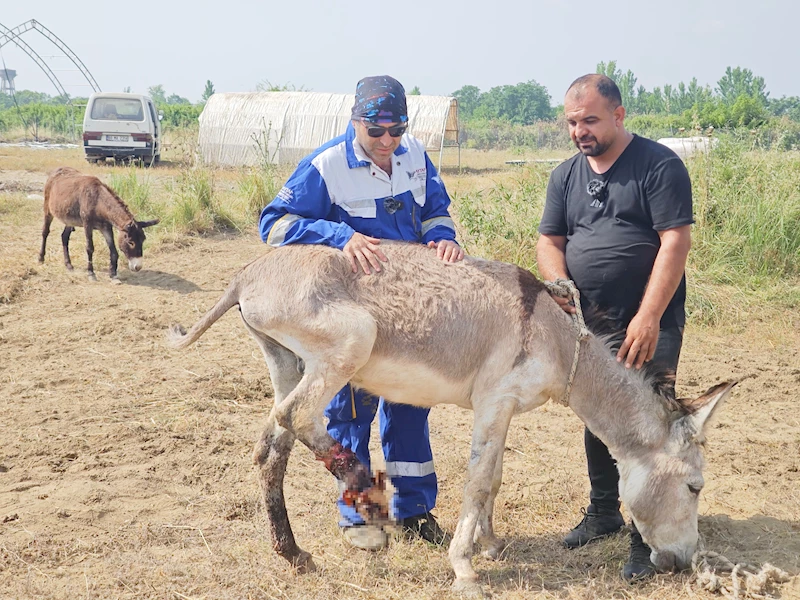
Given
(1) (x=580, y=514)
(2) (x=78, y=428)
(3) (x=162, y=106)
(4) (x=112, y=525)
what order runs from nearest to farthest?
(4) (x=112, y=525) → (1) (x=580, y=514) → (2) (x=78, y=428) → (3) (x=162, y=106)

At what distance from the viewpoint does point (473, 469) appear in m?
3.52

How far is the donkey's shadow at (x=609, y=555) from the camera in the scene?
3.65 metres

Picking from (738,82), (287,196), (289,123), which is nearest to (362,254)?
(287,196)

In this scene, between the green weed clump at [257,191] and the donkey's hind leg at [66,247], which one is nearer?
the donkey's hind leg at [66,247]

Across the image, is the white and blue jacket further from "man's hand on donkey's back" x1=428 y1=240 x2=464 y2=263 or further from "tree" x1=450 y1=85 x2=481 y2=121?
"tree" x1=450 y1=85 x2=481 y2=121

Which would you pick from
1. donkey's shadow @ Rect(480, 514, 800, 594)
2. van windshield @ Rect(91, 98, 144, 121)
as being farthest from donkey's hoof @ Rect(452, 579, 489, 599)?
van windshield @ Rect(91, 98, 144, 121)

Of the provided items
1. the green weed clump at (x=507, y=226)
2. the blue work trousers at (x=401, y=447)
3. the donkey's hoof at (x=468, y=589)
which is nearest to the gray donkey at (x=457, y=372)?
the donkey's hoof at (x=468, y=589)

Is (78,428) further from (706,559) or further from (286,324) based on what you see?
(706,559)

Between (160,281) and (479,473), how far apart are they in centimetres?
761

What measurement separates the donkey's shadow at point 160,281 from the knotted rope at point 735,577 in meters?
7.35

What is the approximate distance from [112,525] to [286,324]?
1.74 m

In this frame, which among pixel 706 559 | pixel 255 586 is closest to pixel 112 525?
pixel 255 586

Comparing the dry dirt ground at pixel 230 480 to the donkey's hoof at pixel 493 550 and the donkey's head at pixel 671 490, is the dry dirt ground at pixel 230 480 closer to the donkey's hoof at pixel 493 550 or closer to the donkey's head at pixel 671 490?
the donkey's hoof at pixel 493 550

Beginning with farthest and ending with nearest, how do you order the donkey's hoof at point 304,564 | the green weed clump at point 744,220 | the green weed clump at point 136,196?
1. the green weed clump at point 136,196
2. the green weed clump at point 744,220
3. the donkey's hoof at point 304,564
